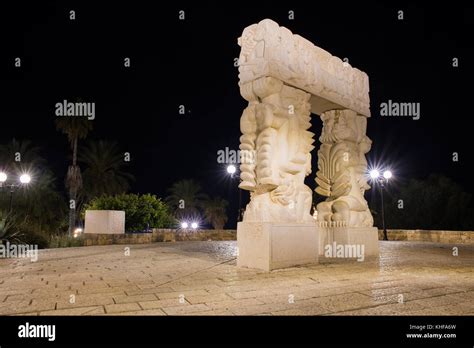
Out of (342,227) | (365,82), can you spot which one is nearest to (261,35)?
(365,82)

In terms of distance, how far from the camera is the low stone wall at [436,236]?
15.3 meters

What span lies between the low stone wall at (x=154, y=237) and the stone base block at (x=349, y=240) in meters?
8.62

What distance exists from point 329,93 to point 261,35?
2166 mm

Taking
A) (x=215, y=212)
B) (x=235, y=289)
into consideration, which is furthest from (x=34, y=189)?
(x=235, y=289)

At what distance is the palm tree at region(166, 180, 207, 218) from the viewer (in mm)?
36938

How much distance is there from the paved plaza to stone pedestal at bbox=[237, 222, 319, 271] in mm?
234

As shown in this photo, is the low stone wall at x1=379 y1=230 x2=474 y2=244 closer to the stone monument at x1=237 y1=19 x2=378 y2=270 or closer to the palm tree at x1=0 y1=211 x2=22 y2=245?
the stone monument at x1=237 y1=19 x2=378 y2=270

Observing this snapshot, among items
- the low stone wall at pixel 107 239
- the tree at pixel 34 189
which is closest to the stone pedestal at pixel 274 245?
the low stone wall at pixel 107 239

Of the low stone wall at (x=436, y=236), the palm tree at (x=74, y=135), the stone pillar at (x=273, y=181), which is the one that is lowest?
the low stone wall at (x=436, y=236)

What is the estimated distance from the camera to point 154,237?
612 inches

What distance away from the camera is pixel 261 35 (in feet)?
21.6

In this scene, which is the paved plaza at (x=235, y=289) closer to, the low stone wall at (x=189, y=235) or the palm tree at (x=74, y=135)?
the low stone wall at (x=189, y=235)

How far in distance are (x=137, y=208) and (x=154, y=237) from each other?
270 inches

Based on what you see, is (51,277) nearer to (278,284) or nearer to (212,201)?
(278,284)
